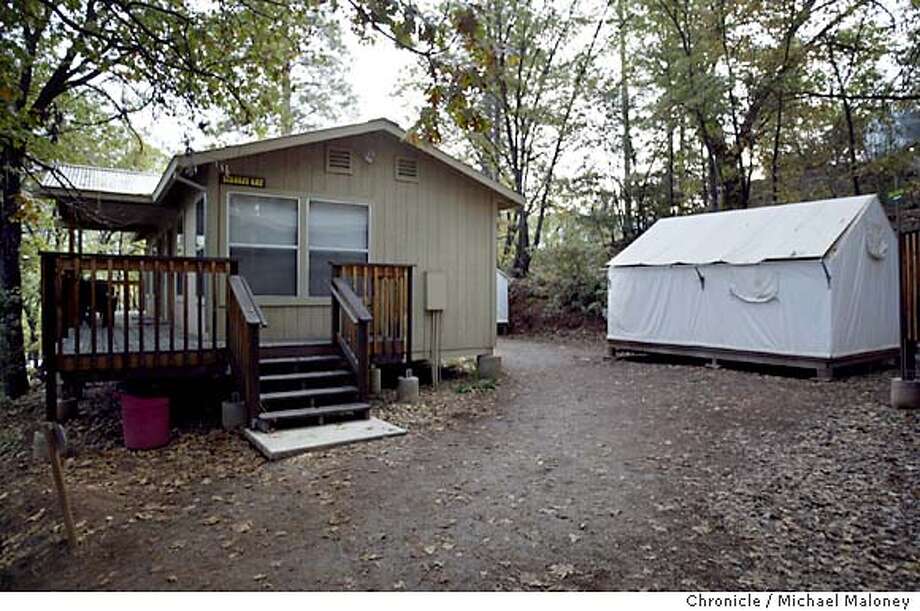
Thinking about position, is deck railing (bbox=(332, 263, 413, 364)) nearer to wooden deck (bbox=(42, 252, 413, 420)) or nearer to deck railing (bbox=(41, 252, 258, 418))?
wooden deck (bbox=(42, 252, 413, 420))

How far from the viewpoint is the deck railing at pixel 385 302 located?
7203 mm

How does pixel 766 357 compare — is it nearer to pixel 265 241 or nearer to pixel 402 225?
pixel 402 225

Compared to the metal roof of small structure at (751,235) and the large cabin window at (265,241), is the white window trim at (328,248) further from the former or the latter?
the metal roof of small structure at (751,235)

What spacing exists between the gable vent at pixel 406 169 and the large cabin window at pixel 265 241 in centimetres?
152

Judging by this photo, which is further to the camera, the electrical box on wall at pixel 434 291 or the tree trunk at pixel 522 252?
the tree trunk at pixel 522 252

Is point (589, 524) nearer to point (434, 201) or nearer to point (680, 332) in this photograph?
point (434, 201)

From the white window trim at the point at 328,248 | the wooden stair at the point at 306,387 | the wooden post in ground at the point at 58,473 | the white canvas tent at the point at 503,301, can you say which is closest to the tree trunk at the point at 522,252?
the white canvas tent at the point at 503,301

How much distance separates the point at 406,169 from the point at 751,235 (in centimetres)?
568

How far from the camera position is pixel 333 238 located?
25.3ft

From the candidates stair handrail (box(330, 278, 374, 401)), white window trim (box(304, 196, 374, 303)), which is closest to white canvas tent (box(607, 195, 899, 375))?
white window trim (box(304, 196, 374, 303))

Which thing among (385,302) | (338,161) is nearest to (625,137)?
(338,161)

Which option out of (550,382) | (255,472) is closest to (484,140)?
(550,382)

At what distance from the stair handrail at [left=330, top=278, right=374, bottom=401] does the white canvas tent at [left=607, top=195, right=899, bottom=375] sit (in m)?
5.75

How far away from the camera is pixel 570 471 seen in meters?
4.53
